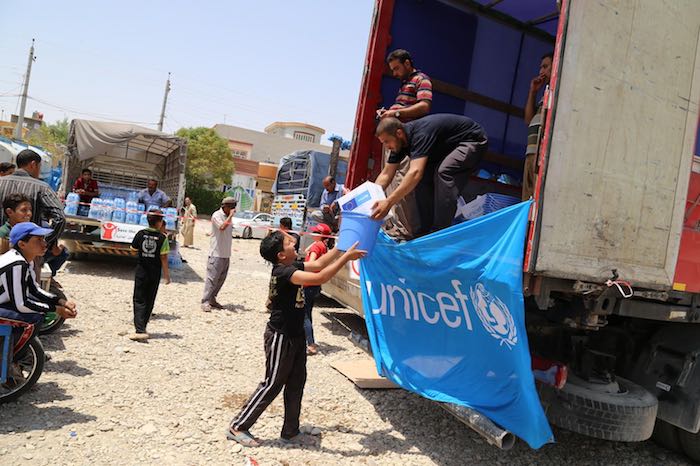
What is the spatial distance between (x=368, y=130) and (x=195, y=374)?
2930 mm

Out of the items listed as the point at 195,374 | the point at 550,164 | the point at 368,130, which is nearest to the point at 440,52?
the point at 368,130

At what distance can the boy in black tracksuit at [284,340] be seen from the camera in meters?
3.37

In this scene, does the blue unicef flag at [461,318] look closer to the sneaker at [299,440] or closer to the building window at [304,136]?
the sneaker at [299,440]

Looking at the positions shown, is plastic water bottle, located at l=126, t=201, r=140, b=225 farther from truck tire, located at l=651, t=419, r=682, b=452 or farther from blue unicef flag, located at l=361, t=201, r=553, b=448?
truck tire, located at l=651, t=419, r=682, b=452

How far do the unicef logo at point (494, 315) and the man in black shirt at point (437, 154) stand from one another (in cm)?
81

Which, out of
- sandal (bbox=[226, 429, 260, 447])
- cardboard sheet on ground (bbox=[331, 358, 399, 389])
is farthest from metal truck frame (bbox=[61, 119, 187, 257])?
sandal (bbox=[226, 429, 260, 447])

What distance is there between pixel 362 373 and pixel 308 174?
7.77 m

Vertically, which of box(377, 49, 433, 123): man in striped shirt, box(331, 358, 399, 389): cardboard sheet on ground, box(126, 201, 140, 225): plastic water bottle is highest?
box(377, 49, 433, 123): man in striped shirt

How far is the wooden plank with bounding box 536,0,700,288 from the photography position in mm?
2779

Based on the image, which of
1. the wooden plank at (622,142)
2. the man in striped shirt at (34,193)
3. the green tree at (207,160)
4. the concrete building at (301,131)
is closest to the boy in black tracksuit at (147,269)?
the man in striped shirt at (34,193)

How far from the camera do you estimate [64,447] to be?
306 centimetres

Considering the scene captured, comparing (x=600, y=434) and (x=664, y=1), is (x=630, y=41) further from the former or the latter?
(x=600, y=434)

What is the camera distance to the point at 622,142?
2.91 metres

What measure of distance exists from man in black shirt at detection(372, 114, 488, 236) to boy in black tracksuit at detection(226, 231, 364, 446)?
80 cm
